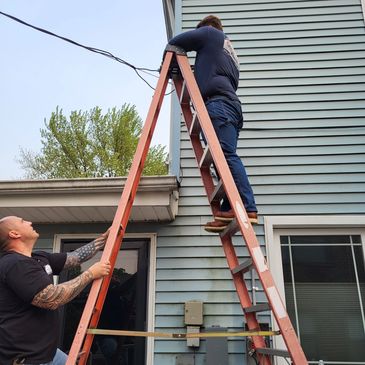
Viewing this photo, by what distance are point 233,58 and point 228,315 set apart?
7.24ft

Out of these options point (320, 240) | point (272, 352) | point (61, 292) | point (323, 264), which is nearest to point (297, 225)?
point (320, 240)

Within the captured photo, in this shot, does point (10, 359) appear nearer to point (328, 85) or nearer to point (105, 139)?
point (328, 85)

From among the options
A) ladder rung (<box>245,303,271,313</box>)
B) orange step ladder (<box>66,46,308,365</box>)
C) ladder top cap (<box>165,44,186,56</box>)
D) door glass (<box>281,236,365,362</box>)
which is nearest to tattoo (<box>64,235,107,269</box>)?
orange step ladder (<box>66,46,308,365</box>)

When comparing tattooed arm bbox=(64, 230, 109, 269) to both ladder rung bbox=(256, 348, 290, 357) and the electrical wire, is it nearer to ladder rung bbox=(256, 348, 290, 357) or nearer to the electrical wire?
ladder rung bbox=(256, 348, 290, 357)

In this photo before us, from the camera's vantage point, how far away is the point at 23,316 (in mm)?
1839

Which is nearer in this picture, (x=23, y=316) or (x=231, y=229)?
(x=23, y=316)

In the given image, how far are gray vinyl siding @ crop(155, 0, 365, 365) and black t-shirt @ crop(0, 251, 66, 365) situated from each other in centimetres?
187

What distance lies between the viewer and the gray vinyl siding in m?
3.68

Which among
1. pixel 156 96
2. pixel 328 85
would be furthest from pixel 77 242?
pixel 328 85

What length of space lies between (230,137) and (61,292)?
1.32 meters

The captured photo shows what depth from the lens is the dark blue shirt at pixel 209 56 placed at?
2684mm

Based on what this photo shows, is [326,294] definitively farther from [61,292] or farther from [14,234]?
[14,234]

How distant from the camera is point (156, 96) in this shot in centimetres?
262

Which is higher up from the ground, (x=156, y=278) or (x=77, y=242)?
(x=77, y=242)
